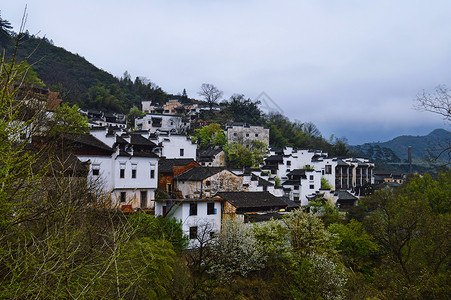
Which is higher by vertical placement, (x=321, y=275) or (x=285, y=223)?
(x=285, y=223)

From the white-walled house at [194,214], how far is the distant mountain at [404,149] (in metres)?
12.8

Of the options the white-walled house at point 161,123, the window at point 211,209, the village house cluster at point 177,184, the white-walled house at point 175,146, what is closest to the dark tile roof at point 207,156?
the village house cluster at point 177,184

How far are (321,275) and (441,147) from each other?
12187mm

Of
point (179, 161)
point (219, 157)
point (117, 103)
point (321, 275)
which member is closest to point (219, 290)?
point (321, 275)

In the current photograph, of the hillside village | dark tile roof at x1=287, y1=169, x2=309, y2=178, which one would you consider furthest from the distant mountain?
dark tile roof at x1=287, y1=169, x2=309, y2=178

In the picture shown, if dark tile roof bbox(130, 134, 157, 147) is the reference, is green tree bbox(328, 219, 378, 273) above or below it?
below

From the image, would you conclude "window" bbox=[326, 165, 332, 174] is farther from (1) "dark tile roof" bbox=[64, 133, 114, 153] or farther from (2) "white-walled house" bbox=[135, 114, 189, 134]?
(1) "dark tile roof" bbox=[64, 133, 114, 153]

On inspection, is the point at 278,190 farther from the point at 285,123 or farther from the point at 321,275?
the point at 285,123

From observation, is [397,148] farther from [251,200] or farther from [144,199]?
[144,199]

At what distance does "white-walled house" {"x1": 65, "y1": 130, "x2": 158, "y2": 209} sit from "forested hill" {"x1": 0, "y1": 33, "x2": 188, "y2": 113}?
130ft

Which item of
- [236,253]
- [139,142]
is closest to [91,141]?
[139,142]

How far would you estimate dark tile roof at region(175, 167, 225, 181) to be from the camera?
26534mm

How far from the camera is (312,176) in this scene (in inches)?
1681

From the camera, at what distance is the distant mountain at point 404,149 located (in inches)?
281
